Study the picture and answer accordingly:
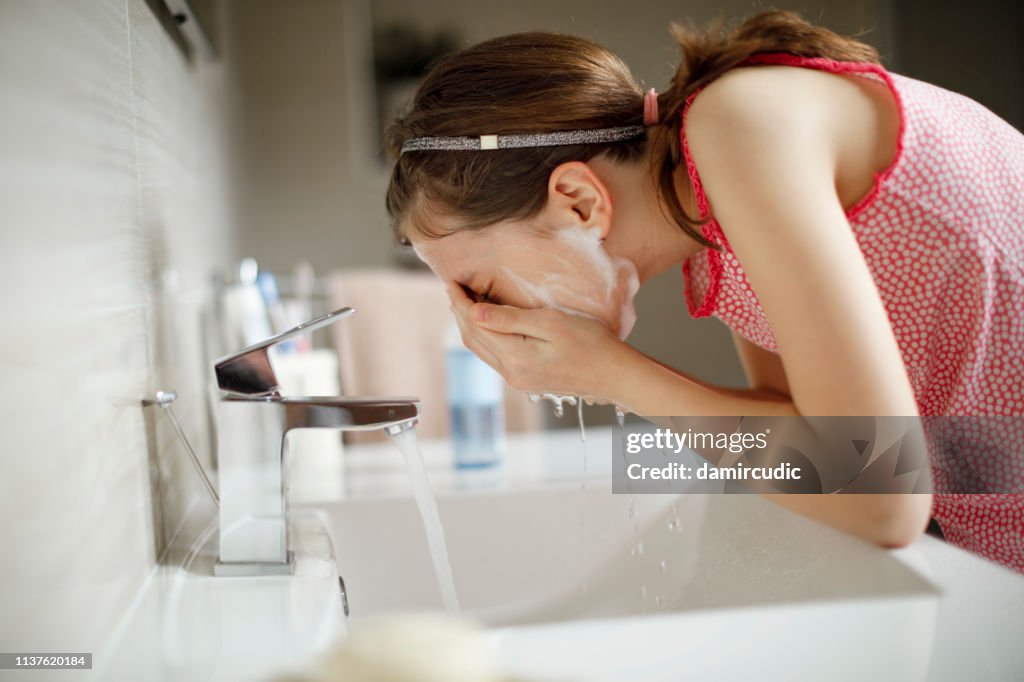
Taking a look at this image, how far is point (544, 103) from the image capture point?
26.0 inches

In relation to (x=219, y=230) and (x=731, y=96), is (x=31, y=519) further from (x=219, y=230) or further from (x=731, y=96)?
(x=219, y=230)

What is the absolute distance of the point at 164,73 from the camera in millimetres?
822

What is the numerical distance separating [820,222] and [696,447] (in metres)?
0.20

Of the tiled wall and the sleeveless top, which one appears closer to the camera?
the tiled wall

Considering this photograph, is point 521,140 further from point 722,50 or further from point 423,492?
point 423,492

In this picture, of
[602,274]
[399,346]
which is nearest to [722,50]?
[602,274]

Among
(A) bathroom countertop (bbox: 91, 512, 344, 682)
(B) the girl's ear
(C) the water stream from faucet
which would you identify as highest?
(B) the girl's ear

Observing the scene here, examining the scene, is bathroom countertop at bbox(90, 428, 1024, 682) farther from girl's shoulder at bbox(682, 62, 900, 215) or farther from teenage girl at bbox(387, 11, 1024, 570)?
girl's shoulder at bbox(682, 62, 900, 215)

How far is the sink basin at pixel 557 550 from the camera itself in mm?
764

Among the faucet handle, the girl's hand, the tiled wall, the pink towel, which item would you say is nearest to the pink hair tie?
the girl's hand

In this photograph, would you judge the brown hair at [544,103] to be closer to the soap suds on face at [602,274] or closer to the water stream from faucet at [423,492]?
the soap suds on face at [602,274]

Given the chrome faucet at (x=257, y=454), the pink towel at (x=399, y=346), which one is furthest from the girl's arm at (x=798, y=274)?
the pink towel at (x=399, y=346)

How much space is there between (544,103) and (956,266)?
32 centimetres

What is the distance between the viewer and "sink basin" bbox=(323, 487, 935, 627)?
76cm
